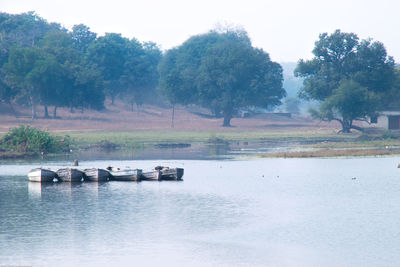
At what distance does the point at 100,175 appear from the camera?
52750 mm

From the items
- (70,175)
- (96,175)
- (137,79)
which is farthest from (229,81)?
(70,175)

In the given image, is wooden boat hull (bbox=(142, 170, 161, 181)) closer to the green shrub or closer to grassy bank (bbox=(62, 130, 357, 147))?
the green shrub

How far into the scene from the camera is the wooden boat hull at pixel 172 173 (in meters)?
53.4

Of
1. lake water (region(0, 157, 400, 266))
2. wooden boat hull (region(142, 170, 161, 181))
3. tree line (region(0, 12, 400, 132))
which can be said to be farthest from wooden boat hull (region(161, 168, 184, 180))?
tree line (region(0, 12, 400, 132))

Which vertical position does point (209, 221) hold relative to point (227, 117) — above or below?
below

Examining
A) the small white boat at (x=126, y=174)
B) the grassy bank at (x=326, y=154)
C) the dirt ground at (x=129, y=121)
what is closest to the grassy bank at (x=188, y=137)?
the dirt ground at (x=129, y=121)

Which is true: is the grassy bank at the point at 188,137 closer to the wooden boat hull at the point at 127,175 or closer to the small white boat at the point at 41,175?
the wooden boat hull at the point at 127,175

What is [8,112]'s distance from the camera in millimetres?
124688

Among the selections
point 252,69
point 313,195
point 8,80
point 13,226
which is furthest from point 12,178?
point 252,69

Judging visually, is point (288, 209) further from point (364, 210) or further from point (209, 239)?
point (209, 239)

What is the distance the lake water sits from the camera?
27562 mm

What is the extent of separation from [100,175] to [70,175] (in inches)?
102

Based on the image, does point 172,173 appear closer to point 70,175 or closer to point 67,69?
point 70,175

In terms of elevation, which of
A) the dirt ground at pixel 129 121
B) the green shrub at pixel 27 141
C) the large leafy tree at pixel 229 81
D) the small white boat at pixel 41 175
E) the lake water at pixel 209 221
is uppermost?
the large leafy tree at pixel 229 81
